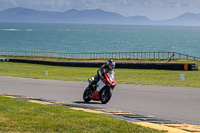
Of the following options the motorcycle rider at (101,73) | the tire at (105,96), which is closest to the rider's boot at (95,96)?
the motorcycle rider at (101,73)

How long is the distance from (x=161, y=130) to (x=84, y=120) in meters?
2.13

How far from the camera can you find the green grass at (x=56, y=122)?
8398mm

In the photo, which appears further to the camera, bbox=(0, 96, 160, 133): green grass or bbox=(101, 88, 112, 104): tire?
bbox=(101, 88, 112, 104): tire

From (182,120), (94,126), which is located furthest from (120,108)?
(94,126)

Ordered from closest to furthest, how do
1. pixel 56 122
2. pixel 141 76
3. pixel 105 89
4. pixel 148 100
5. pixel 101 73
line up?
pixel 56 122 < pixel 101 73 < pixel 105 89 < pixel 148 100 < pixel 141 76

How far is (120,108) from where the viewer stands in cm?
1312

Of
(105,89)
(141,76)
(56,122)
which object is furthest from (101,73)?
(141,76)

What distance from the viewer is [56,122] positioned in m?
9.12

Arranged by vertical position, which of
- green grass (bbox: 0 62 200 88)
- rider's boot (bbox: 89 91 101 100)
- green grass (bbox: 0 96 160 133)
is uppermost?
green grass (bbox: 0 62 200 88)

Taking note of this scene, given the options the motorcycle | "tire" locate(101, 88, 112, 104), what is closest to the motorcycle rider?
the motorcycle

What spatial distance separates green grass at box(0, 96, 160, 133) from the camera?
8398 millimetres

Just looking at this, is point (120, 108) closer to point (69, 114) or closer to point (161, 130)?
point (69, 114)

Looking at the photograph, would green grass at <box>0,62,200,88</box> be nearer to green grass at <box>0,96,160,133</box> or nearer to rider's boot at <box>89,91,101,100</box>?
rider's boot at <box>89,91,101,100</box>

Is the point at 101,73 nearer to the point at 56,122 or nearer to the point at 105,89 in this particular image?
the point at 105,89
